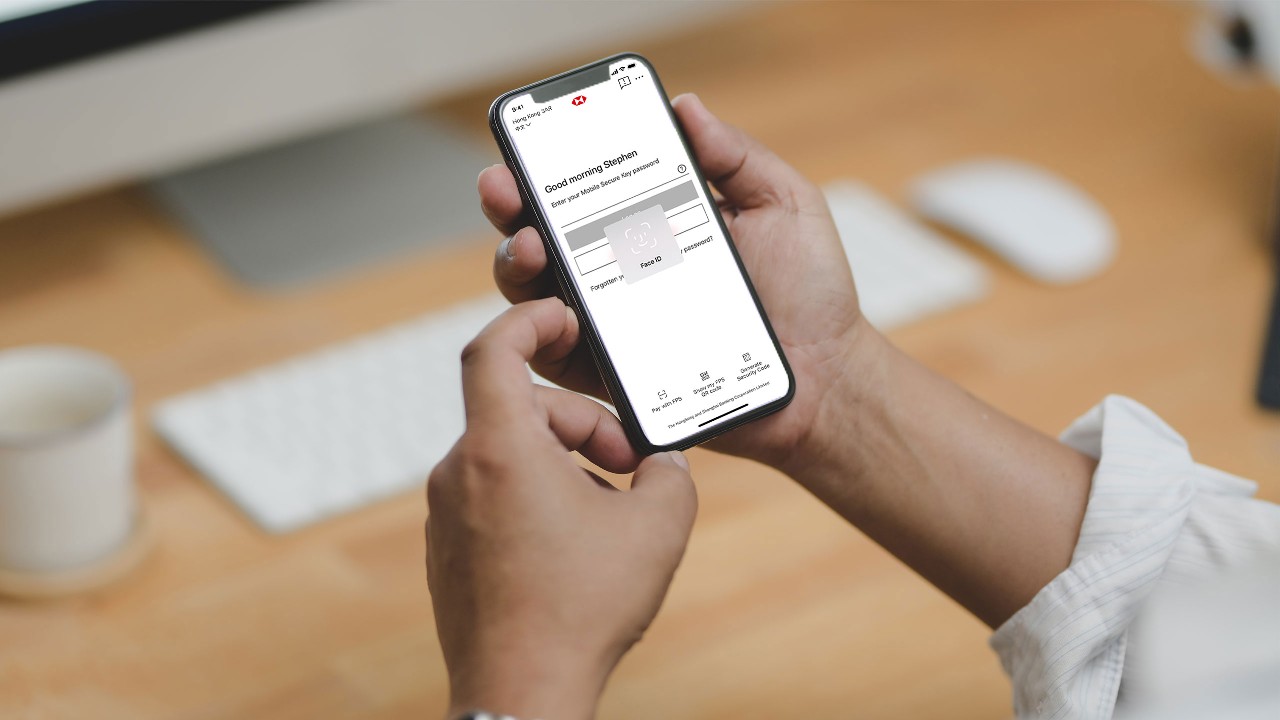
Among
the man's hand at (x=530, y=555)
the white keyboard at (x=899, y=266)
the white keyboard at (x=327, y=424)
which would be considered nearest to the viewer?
the man's hand at (x=530, y=555)

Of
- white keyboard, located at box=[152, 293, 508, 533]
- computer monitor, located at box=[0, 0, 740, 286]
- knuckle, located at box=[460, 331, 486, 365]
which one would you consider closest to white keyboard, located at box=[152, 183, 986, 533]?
white keyboard, located at box=[152, 293, 508, 533]

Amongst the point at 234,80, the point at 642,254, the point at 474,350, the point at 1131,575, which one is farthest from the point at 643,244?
the point at 234,80

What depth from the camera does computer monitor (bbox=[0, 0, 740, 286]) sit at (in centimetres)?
71

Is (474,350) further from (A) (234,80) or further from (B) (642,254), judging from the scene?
(A) (234,80)

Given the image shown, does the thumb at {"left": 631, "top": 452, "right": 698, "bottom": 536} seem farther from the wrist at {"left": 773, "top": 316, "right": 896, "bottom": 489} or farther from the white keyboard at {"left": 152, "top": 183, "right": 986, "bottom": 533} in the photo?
the white keyboard at {"left": 152, "top": 183, "right": 986, "bottom": 533}

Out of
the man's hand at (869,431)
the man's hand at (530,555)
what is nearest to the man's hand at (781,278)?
the man's hand at (869,431)

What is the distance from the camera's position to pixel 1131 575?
53 centimetres

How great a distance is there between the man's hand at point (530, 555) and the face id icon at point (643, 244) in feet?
0.30

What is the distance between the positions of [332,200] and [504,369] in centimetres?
49

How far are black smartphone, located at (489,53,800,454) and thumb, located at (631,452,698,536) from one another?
4 centimetres

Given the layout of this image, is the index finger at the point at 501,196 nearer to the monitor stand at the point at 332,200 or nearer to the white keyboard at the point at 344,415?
the white keyboard at the point at 344,415

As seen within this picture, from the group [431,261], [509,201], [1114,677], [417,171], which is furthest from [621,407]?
[417,171]

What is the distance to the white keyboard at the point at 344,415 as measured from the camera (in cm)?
66

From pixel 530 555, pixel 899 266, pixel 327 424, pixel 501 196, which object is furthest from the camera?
pixel 899 266
